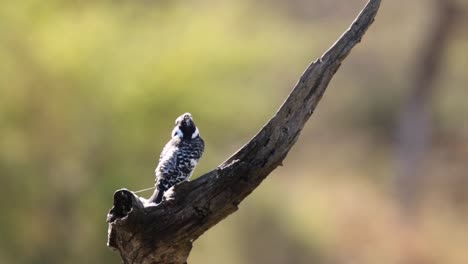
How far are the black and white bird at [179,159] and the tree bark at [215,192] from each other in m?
0.15

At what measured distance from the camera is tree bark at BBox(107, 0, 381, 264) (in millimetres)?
5352

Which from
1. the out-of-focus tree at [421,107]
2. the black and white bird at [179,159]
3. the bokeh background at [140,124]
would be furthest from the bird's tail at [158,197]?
the out-of-focus tree at [421,107]

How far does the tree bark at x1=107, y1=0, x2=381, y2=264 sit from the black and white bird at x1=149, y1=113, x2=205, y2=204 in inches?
6.0

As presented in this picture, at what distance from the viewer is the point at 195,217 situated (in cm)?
538


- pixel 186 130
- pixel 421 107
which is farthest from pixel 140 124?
pixel 421 107

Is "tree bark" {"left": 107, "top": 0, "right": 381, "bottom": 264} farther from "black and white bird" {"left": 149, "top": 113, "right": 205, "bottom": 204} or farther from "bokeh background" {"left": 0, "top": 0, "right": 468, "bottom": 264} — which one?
"bokeh background" {"left": 0, "top": 0, "right": 468, "bottom": 264}

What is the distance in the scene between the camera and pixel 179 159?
5926 millimetres

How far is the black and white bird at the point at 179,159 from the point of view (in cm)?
566

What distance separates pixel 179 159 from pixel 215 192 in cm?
60

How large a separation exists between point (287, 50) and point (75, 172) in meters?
10.0

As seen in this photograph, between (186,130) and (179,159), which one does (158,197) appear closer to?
(179,159)

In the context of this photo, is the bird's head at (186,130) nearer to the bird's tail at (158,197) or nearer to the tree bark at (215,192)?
the bird's tail at (158,197)

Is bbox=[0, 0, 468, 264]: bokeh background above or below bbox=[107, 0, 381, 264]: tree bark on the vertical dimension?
above

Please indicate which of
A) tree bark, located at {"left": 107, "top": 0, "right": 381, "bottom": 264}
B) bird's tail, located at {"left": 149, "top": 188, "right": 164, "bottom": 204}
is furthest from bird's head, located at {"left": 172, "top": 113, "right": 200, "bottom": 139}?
tree bark, located at {"left": 107, "top": 0, "right": 381, "bottom": 264}
